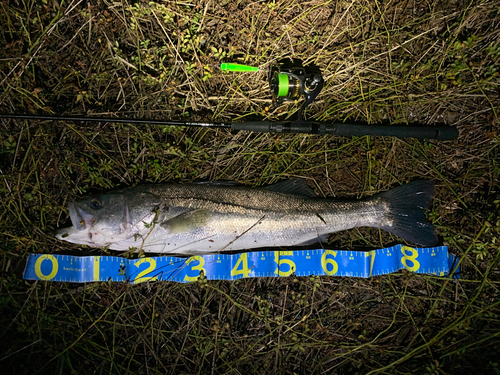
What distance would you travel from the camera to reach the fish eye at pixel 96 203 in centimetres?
281

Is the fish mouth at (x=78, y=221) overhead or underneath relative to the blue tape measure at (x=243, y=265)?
overhead

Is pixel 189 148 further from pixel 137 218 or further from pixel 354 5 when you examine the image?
pixel 354 5

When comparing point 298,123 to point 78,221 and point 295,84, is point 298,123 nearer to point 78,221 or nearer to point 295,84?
point 295,84

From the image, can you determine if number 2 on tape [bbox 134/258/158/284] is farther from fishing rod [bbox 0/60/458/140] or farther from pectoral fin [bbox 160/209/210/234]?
fishing rod [bbox 0/60/458/140]

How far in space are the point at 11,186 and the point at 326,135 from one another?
3.45 meters

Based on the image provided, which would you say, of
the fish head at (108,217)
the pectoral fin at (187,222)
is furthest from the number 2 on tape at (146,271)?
the pectoral fin at (187,222)

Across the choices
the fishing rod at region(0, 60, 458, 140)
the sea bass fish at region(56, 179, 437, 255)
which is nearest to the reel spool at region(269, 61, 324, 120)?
the fishing rod at region(0, 60, 458, 140)

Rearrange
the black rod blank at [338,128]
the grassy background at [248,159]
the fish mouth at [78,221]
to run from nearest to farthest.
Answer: the fish mouth at [78,221] → the black rod blank at [338,128] → the grassy background at [248,159]

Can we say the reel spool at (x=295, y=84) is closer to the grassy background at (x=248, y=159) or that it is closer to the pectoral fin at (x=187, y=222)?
the grassy background at (x=248, y=159)

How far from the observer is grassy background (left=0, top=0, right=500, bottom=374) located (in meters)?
3.06

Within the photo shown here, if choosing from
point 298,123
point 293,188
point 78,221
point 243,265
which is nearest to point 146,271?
point 78,221

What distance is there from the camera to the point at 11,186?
10.0 feet

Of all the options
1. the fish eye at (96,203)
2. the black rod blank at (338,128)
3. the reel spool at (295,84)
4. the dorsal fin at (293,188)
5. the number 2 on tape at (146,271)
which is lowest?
the number 2 on tape at (146,271)

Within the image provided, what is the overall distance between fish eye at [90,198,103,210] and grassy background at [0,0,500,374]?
0.36m
